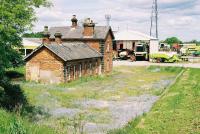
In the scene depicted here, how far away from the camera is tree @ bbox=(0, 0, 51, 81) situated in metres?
18.4

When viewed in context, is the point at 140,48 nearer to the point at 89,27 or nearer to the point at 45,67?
the point at 89,27

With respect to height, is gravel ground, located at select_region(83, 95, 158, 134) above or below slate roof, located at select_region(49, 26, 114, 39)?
below

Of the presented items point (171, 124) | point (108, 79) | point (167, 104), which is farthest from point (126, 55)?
point (171, 124)

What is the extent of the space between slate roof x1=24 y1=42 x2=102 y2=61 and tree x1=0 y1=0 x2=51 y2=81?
17197 millimetres

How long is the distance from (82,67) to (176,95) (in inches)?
643

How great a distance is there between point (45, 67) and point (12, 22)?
66.4ft

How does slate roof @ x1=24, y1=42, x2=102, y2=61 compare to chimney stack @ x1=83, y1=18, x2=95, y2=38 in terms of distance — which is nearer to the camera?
slate roof @ x1=24, y1=42, x2=102, y2=61

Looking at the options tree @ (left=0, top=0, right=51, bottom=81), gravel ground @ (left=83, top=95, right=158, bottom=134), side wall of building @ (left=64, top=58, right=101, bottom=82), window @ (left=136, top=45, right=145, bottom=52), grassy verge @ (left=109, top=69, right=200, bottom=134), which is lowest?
gravel ground @ (left=83, top=95, right=158, bottom=134)

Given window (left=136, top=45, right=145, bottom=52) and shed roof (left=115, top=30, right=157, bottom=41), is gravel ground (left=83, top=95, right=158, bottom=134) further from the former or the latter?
shed roof (left=115, top=30, right=157, bottom=41)

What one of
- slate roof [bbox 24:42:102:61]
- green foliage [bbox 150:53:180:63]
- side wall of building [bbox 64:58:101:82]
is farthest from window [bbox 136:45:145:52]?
side wall of building [bbox 64:58:101:82]

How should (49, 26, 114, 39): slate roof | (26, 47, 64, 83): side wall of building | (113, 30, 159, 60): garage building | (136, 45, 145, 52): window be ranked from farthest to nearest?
(113, 30, 159, 60): garage building < (136, 45, 145, 52): window < (49, 26, 114, 39): slate roof < (26, 47, 64, 83): side wall of building

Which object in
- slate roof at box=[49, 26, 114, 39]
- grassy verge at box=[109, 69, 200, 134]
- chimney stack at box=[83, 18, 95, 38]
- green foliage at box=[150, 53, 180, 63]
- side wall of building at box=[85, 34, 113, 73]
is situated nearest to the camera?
grassy verge at box=[109, 69, 200, 134]

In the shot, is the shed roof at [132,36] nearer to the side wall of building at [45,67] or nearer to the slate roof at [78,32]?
the slate roof at [78,32]

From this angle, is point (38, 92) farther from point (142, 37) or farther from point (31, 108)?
point (142, 37)
